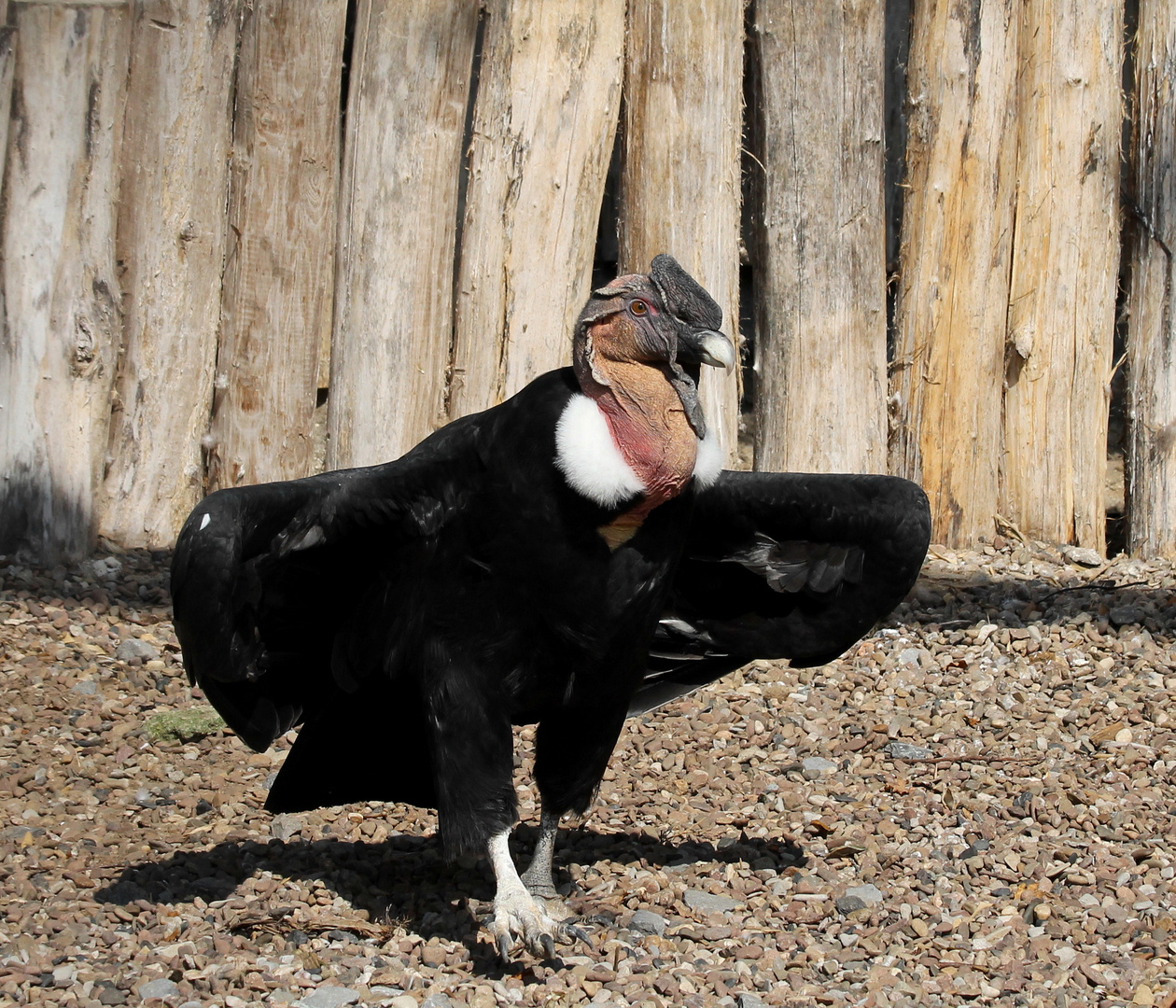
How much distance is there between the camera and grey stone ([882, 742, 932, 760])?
17.8ft

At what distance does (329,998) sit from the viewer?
3.82 metres

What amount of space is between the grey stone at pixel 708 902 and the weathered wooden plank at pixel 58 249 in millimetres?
3459

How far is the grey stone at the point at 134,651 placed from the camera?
605cm

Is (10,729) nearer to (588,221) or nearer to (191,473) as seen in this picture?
(191,473)

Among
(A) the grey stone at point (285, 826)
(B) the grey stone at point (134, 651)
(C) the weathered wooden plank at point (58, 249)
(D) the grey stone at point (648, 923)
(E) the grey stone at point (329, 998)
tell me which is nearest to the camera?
(E) the grey stone at point (329, 998)

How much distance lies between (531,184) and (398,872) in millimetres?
Answer: 3117

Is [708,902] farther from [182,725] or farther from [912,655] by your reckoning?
[182,725]

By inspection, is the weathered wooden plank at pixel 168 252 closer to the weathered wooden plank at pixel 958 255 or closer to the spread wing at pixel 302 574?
the spread wing at pixel 302 574

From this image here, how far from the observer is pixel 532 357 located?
6.47m

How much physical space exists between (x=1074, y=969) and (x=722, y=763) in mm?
1809

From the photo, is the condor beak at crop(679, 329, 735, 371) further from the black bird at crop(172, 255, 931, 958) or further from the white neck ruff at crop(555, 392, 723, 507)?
the white neck ruff at crop(555, 392, 723, 507)

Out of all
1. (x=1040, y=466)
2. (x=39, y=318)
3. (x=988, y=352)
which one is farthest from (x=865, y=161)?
(x=39, y=318)

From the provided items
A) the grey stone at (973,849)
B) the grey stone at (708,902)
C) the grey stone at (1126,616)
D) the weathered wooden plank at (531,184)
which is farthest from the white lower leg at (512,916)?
the grey stone at (1126,616)

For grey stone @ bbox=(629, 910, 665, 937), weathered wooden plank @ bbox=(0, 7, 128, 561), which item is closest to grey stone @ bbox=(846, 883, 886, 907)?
grey stone @ bbox=(629, 910, 665, 937)
